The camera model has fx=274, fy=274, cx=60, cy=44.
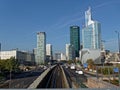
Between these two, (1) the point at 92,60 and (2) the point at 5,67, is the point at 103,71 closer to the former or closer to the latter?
(1) the point at 92,60

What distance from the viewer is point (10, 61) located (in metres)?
103

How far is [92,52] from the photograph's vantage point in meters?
95.8

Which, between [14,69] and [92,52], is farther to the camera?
[14,69]

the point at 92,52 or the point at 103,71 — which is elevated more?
the point at 92,52

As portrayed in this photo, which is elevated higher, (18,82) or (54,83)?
(18,82)

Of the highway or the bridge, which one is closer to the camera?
the bridge

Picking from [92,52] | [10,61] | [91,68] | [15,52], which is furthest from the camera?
[15,52]

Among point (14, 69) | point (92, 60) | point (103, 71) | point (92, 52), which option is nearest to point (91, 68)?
point (92, 60)

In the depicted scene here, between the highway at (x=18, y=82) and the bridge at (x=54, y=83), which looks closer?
the bridge at (x=54, y=83)

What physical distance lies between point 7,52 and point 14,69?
302 ft

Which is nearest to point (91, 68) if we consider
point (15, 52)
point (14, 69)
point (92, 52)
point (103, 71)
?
point (92, 52)

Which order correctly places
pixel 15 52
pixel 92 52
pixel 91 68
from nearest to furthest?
1. pixel 92 52
2. pixel 91 68
3. pixel 15 52

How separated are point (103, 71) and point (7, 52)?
132677 mm

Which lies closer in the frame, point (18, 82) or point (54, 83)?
point (18, 82)
